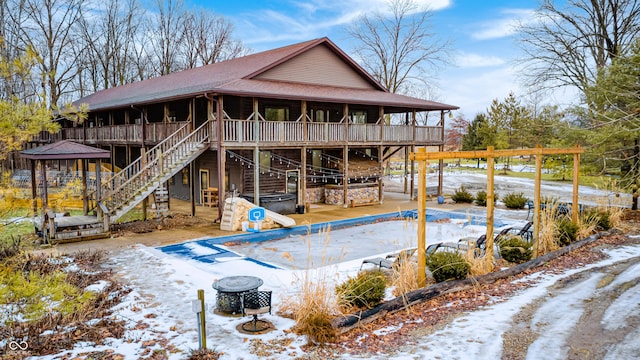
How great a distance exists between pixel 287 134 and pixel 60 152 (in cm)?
821

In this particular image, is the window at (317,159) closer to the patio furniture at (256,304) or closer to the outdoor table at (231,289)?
the outdoor table at (231,289)

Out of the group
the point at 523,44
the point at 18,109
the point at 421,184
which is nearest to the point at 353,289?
the point at 421,184

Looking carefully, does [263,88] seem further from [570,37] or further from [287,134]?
[570,37]

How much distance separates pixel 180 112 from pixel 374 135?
9620 mm

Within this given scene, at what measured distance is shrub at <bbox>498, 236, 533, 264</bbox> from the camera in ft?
33.2

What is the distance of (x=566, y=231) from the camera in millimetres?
11906

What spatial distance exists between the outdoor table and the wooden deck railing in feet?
30.9

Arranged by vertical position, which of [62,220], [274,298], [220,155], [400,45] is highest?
[400,45]

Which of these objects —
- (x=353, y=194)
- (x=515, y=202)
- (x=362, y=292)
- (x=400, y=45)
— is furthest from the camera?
(x=400, y=45)

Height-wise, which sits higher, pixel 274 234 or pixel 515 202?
pixel 515 202

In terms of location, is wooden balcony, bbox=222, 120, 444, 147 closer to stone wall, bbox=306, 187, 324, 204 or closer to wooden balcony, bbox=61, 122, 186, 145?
wooden balcony, bbox=61, 122, 186, 145

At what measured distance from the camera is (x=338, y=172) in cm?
2239

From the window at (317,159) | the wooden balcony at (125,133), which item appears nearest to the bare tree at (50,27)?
the wooden balcony at (125,133)

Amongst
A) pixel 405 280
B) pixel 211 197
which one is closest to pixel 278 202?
pixel 211 197
